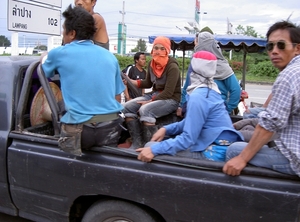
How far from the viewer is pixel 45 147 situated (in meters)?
2.73

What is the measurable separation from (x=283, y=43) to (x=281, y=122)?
0.58 meters

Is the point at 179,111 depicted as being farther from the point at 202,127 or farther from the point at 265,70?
the point at 265,70

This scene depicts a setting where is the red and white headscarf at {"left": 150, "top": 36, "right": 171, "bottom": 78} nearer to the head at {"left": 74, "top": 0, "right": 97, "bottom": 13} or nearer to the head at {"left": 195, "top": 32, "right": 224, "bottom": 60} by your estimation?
the head at {"left": 195, "top": 32, "right": 224, "bottom": 60}

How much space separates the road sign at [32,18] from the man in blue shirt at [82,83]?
378 cm

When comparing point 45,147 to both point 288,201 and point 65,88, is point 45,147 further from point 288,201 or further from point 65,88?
point 288,201

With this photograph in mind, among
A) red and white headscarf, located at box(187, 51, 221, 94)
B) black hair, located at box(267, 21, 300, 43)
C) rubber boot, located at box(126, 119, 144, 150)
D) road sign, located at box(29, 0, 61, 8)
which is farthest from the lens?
road sign, located at box(29, 0, 61, 8)

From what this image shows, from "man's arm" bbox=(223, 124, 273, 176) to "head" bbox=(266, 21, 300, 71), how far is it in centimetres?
54

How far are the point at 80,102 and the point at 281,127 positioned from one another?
141cm

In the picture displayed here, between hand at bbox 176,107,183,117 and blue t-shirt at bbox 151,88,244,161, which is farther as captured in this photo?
hand at bbox 176,107,183,117

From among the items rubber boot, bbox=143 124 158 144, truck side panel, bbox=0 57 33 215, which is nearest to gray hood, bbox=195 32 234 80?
rubber boot, bbox=143 124 158 144

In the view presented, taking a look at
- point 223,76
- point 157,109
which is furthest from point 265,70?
point 157,109

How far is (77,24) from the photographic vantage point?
260 centimetres

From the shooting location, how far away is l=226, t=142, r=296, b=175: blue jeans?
2.16 metres

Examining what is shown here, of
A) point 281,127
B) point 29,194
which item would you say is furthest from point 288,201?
point 29,194
